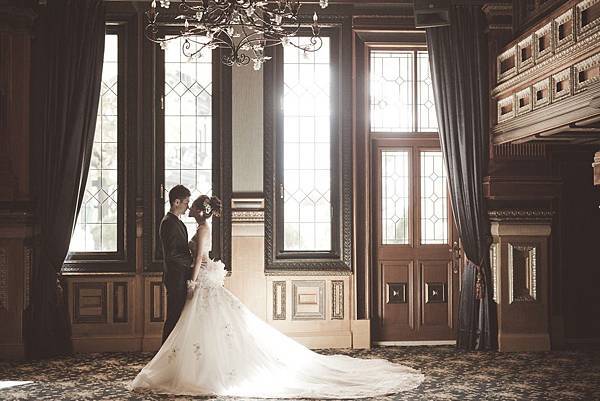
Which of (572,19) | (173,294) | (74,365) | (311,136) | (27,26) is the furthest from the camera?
(311,136)

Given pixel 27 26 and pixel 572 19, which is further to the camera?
pixel 27 26

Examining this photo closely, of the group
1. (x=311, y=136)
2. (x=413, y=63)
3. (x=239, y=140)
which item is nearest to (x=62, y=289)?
(x=239, y=140)

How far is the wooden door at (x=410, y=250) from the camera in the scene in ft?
26.8

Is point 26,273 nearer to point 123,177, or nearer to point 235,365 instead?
point 123,177

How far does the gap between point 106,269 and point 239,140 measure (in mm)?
1944

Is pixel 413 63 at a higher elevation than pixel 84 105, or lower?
higher

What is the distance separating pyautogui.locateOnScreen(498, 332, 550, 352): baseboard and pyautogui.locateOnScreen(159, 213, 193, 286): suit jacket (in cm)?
339

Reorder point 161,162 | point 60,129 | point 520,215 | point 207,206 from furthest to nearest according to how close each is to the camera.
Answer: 1. point 161,162
2. point 520,215
3. point 60,129
4. point 207,206

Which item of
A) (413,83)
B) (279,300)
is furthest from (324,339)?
(413,83)

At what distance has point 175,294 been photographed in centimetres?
623

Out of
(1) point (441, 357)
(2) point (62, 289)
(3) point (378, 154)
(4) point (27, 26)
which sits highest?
(4) point (27, 26)

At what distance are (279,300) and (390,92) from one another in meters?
2.55

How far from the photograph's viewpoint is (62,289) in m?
7.65

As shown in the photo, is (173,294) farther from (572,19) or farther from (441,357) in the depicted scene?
(572,19)
